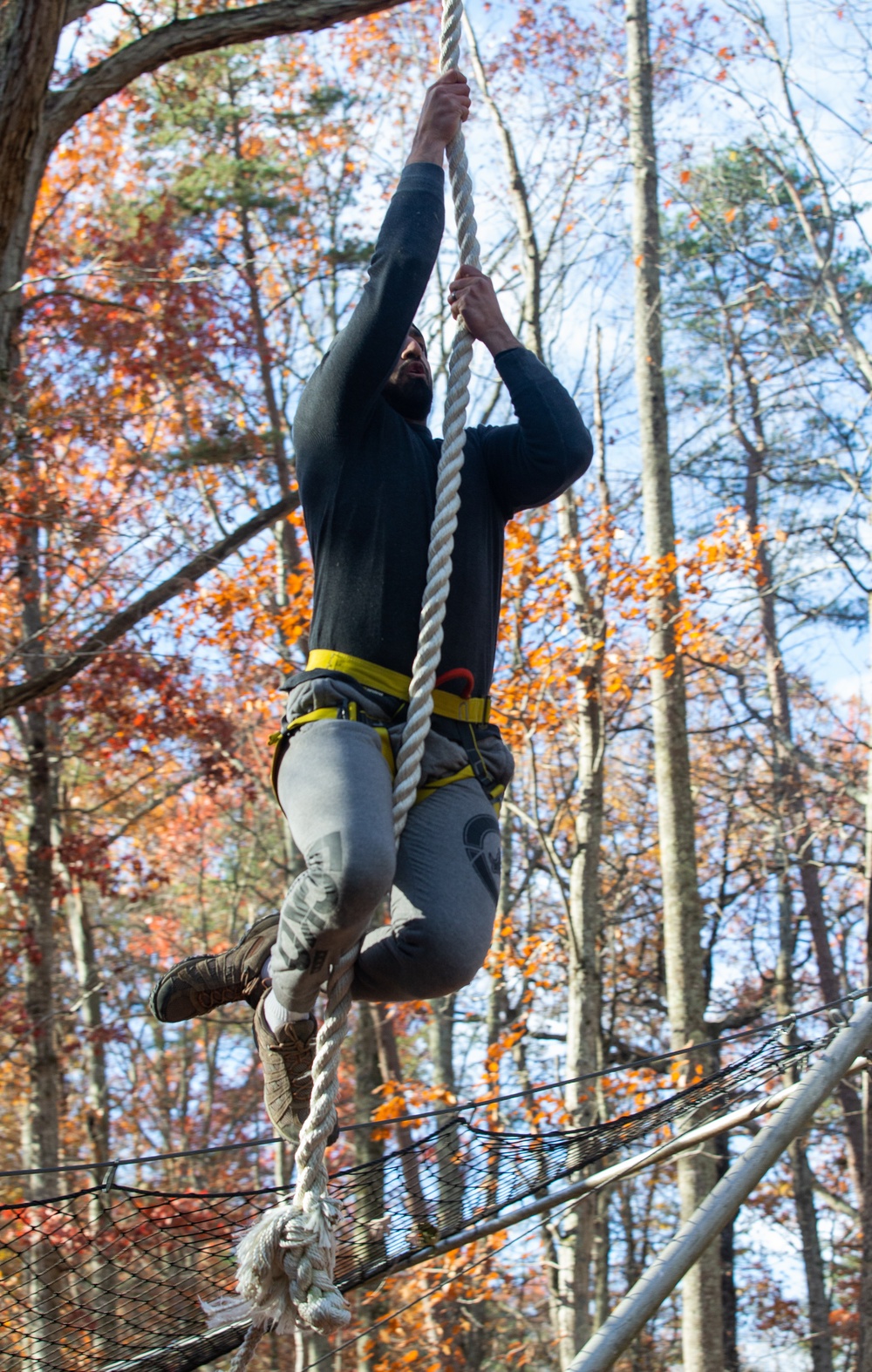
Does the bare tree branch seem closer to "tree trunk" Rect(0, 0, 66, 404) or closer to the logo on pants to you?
"tree trunk" Rect(0, 0, 66, 404)

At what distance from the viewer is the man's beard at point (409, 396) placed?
7.22 ft

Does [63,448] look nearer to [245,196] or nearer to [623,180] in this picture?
[245,196]

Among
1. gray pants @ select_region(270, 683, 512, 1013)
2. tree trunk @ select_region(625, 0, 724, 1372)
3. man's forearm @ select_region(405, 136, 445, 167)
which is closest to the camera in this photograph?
gray pants @ select_region(270, 683, 512, 1013)

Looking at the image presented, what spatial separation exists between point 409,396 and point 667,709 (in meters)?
5.47

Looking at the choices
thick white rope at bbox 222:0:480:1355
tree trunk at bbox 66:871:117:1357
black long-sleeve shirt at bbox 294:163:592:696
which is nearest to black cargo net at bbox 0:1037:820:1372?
thick white rope at bbox 222:0:480:1355

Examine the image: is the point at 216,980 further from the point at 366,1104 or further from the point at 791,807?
the point at 791,807

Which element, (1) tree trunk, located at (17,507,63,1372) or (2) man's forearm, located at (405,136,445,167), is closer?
(2) man's forearm, located at (405,136,445,167)

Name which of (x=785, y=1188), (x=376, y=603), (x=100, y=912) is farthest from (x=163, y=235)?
(x=785, y=1188)

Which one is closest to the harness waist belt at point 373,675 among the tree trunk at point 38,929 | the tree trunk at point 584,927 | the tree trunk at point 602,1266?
the tree trunk at point 584,927

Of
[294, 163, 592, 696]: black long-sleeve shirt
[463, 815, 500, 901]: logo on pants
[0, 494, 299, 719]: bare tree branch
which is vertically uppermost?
[0, 494, 299, 719]: bare tree branch

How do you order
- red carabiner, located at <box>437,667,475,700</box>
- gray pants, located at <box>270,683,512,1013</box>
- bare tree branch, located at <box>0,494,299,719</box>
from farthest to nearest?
bare tree branch, located at <box>0,494,299,719</box>
red carabiner, located at <box>437,667,475,700</box>
gray pants, located at <box>270,683,512,1013</box>

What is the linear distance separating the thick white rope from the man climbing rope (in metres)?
0.06

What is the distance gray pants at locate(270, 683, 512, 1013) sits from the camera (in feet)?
5.60

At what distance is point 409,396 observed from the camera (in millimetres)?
2209
